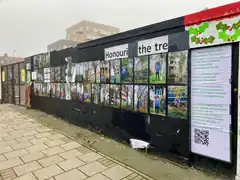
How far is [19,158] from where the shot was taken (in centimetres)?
388

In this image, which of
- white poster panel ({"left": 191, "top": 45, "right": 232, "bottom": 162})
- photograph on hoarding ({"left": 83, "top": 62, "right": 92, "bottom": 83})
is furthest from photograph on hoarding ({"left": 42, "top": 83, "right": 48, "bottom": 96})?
white poster panel ({"left": 191, "top": 45, "right": 232, "bottom": 162})

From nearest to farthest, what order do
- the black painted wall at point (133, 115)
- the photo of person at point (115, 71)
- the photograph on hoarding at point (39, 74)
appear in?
the black painted wall at point (133, 115), the photo of person at point (115, 71), the photograph on hoarding at point (39, 74)

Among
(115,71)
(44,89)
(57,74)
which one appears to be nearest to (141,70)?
(115,71)

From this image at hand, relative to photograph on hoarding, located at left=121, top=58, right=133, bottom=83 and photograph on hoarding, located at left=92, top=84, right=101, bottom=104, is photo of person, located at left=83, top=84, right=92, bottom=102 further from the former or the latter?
photograph on hoarding, located at left=121, top=58, right=133, bottom=83

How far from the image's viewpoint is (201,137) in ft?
10.8

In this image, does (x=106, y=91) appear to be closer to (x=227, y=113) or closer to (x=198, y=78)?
(x=198, y=78)

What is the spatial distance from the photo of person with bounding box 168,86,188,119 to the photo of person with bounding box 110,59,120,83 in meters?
1.62

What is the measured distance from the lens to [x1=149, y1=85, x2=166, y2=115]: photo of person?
3.80 m

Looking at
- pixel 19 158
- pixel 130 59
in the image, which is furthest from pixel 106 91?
pixel 19 158

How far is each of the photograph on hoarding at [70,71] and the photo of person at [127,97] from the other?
101 inches

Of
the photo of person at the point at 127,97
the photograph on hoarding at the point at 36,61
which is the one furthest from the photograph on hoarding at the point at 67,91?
the photograph on hoarding at the point at 36,61

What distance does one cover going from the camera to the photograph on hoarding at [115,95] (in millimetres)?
4852

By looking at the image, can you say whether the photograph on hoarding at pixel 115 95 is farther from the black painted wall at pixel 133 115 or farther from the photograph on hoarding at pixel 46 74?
the photograph on hoarding at pixel 46 74

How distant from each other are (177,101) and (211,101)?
63 cm
